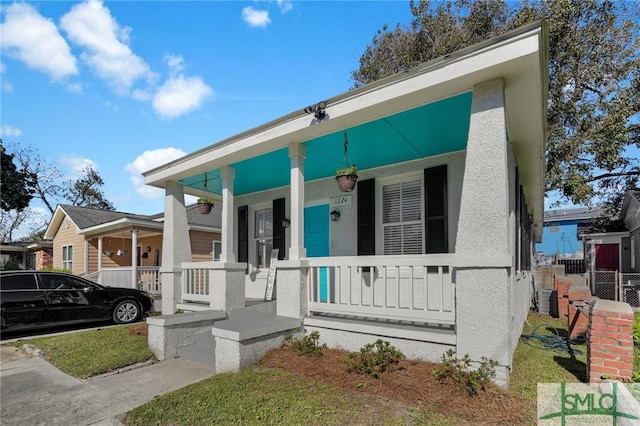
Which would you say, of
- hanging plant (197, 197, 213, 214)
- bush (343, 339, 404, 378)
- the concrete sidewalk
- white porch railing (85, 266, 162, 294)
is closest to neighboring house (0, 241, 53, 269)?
white porch railing (85, 266, 162, 294)

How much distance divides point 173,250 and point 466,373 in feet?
19.1

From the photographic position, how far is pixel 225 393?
3592 mm

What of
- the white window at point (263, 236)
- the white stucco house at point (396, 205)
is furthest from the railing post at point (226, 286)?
the white window at point (263, 236)

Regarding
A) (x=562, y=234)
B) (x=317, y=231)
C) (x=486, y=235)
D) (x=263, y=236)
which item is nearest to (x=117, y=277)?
(x=263, y=236)

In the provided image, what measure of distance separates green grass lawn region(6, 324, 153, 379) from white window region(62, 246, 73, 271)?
1240 cm

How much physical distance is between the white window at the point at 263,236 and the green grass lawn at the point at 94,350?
311cm

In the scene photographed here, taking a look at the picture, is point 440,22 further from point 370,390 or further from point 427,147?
point 370,390

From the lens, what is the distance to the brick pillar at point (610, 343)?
130 inches

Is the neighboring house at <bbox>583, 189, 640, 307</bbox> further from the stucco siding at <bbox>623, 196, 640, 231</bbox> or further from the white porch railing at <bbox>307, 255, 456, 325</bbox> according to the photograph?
the white porch railing at <bbox>307, 255, 456, 325</bbox>

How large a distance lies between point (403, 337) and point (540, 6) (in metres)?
14.9

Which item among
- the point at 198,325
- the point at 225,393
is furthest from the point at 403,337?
the point at 198,325

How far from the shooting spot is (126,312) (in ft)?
28.5

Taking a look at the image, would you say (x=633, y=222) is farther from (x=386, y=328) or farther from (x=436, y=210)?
(x=386, y=328)

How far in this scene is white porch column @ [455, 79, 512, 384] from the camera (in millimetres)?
3377
